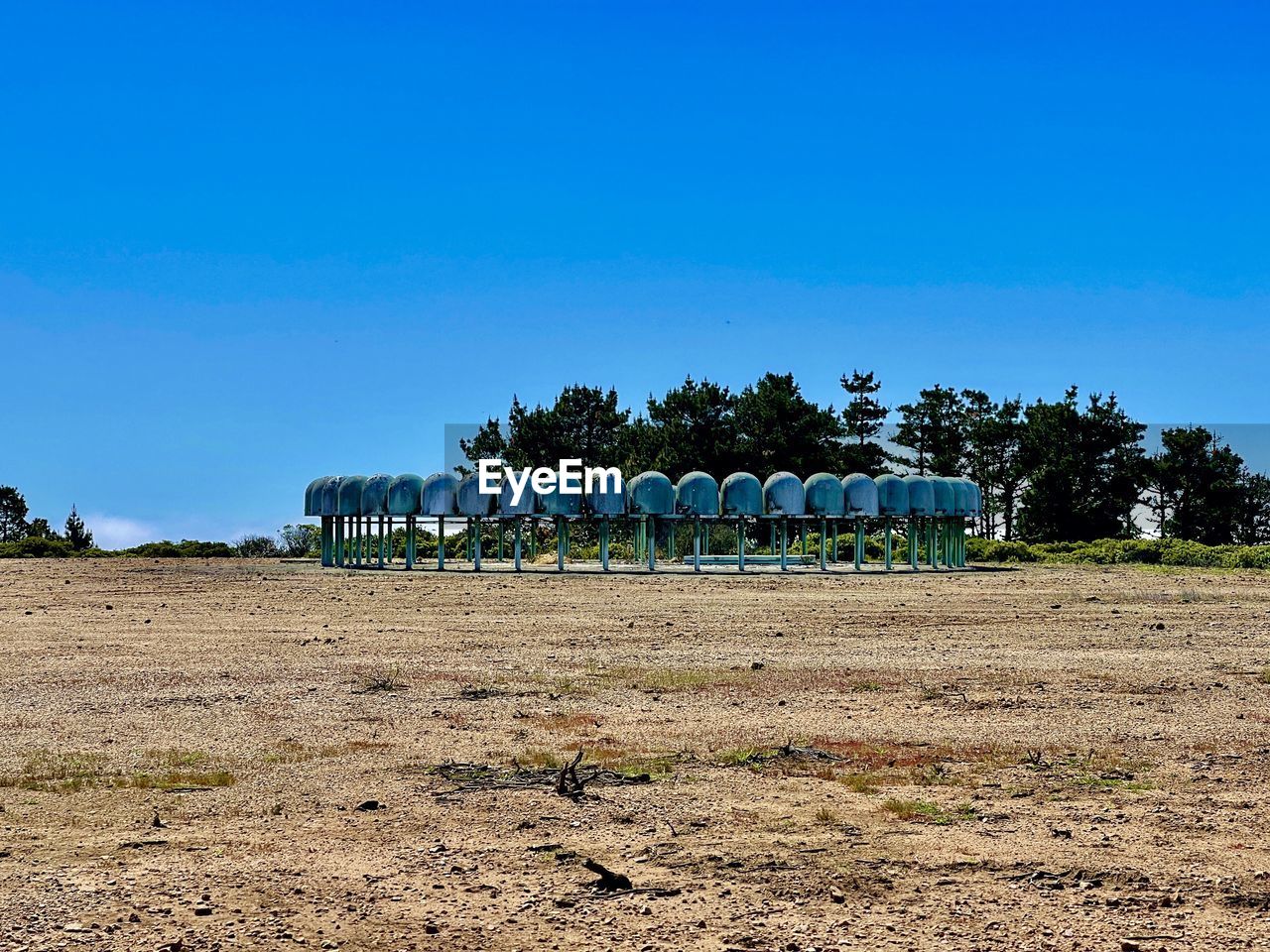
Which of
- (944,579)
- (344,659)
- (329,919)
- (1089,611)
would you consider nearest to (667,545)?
(944,579)

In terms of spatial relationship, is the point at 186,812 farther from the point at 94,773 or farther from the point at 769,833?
the point at 769,833

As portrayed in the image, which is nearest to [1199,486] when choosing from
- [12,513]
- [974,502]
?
[974,502]

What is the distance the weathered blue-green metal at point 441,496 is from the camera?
48.4m

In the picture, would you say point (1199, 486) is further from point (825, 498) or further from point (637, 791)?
point (637, 791)

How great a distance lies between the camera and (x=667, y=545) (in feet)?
203

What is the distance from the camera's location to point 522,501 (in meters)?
46.9

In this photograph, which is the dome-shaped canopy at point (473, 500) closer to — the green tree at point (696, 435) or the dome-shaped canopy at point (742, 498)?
the dome-shaped canopy at point (742, 498)

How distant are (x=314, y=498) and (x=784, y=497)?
18.9 metres

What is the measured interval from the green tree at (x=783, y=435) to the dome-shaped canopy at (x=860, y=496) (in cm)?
1833

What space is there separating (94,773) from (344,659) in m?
7.61

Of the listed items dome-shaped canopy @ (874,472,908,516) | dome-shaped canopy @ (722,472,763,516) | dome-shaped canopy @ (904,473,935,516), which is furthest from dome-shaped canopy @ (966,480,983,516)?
dome-shaped canopy @ (722,472,763,516)

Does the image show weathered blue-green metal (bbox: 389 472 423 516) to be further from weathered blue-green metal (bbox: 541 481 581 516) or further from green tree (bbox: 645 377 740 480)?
green tree (bbox: 645 377 740 480)

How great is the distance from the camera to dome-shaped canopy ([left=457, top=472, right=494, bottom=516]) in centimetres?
4775

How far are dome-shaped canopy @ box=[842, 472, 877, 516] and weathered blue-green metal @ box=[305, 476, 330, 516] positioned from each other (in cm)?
2068
